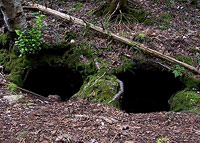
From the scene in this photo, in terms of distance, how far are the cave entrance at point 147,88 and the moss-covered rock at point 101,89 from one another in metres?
0.61

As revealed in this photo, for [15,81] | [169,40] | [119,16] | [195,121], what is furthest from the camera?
[119,16]

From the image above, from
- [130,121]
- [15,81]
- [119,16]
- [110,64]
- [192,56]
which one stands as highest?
[119,16]

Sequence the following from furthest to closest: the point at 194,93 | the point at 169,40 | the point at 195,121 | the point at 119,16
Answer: the point at 119,16 → the point at 169,40 → the point at 194,93 → the point at 195,121

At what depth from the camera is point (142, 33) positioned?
19.8 feet

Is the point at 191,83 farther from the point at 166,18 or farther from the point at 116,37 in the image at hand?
the point at 166,18

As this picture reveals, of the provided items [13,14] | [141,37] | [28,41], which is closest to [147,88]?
[141,37]

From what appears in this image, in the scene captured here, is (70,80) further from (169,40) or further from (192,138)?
(192,138)

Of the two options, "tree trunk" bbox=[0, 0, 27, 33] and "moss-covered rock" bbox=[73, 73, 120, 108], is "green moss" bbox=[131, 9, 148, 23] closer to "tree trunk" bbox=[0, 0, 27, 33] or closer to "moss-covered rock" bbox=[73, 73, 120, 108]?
"moss-covered rock" bbox=[73, 73, 120, 108]

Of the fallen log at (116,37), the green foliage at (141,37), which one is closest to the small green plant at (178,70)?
the fallen log at (116,37)

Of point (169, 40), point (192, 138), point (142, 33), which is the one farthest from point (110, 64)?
point (192, 138)

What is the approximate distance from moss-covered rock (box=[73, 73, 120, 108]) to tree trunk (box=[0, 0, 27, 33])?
7.92 feet

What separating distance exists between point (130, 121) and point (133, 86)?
8.51 ft

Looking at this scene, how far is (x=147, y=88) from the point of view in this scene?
6070 mm

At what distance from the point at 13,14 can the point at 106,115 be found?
353cm
